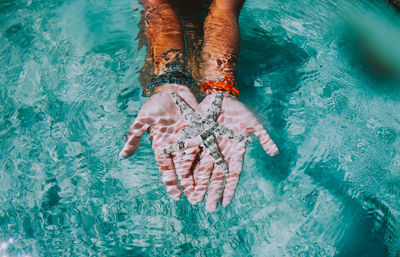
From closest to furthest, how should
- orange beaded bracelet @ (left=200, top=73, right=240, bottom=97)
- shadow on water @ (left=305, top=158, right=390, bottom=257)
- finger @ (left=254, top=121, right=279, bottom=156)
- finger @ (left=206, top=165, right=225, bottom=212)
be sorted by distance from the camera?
finger @ (left=206, top=165, right=225, bottom=212)
finger @ (left=254, top=121, right=279, bottom=156)
shadow on water @ (left=305, top=158, right=390, bottom=257)
orange beaded bracelet @ (left=200, top=73, right=240, bottom=97)

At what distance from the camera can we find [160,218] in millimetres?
2338

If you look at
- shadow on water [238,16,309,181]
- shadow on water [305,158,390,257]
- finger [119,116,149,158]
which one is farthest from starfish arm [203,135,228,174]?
shadow on water [305,158,390,257]

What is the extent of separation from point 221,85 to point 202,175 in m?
0.98

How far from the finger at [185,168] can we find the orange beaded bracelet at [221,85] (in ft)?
2.60

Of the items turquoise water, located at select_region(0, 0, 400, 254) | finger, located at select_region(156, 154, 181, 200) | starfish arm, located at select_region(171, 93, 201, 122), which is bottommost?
turquoise water, located at select_region(0, 0, 400, 254)

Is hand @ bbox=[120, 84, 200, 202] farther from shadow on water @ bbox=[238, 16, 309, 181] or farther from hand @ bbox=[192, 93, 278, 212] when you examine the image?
shadow on water @ bbox=[238, 16, 309, 181]

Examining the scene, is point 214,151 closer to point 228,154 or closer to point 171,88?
point 228,154

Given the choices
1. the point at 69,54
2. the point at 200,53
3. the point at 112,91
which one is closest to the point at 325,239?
the point at 200,53

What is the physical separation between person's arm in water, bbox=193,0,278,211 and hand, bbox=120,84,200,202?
97 mm

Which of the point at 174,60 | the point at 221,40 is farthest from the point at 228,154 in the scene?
the point at 221,40

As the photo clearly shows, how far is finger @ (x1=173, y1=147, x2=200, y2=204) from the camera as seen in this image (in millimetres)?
2053

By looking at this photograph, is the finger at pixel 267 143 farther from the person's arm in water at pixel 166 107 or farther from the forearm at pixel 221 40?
the forearm at pixel 221 40

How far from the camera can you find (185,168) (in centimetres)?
208

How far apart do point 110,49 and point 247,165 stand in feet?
7.11
